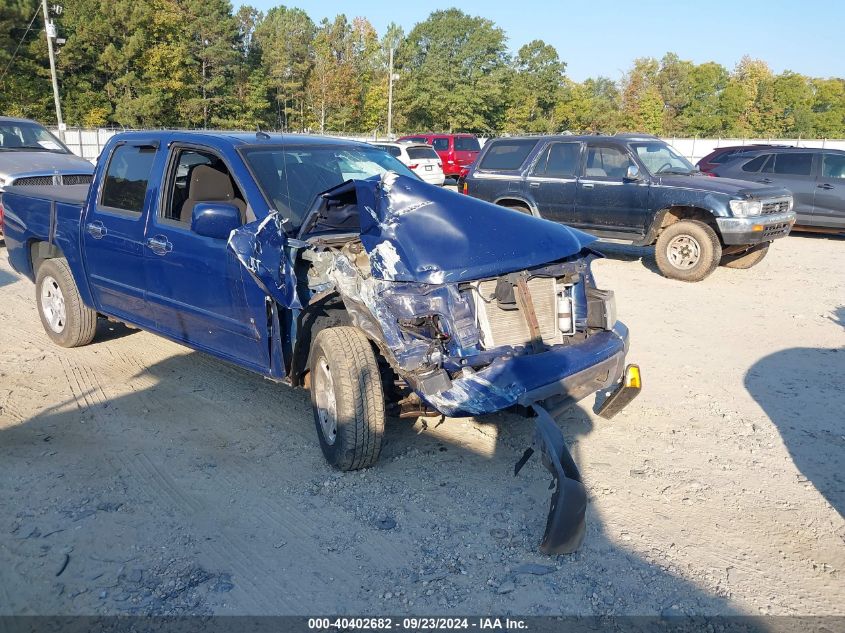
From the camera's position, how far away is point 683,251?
31.9ft

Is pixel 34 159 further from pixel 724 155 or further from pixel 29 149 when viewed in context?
pixel 724 155

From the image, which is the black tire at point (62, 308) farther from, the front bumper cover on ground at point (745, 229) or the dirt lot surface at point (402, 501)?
the front bumper cover on ground at point (745, 229)

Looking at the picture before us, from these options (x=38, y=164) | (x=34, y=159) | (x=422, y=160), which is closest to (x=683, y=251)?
(x=38, y=164)

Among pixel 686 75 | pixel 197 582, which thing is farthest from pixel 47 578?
pixel 686 75

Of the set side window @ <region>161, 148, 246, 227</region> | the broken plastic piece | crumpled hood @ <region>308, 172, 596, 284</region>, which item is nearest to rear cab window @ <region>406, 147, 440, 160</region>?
side window @ <region>161, 148, 246, 227</region>

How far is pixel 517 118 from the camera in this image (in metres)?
66.8

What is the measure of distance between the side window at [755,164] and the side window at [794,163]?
24 cm

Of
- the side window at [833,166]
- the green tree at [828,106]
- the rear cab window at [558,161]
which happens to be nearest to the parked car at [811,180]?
the side window at [833,166]

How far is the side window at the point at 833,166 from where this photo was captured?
13.1 meters

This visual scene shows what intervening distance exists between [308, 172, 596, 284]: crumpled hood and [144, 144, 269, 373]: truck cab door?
0.95 m

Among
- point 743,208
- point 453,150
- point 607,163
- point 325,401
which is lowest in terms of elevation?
point 325,401

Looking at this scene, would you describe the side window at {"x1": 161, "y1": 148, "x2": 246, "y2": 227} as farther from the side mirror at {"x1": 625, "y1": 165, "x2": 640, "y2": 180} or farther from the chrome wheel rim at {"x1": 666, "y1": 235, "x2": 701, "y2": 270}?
the chrome wheel rim at {"x1": 666, "y1": 235, "x2": 701, "y2": 270}

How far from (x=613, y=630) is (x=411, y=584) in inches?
35.1

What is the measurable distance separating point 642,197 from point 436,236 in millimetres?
6964
